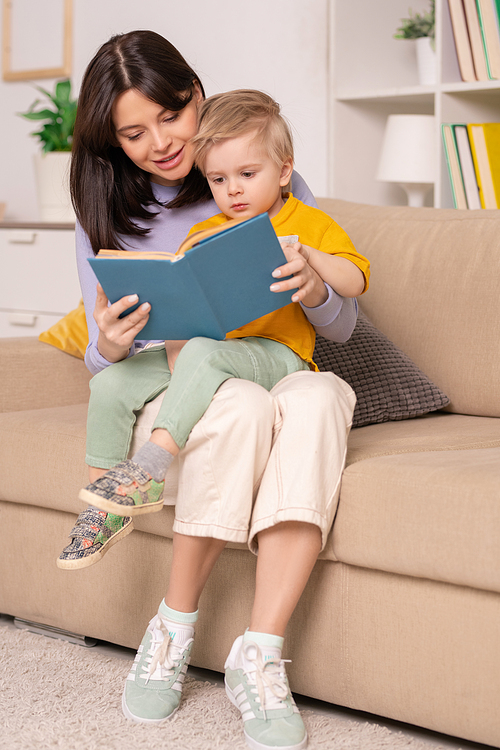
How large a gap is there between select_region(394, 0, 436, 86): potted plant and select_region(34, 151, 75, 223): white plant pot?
1.14m

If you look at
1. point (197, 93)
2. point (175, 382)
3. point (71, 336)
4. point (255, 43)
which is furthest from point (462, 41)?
point (175, 382)

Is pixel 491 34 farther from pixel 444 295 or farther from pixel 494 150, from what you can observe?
pixel 444 295

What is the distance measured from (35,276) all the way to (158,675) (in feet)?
5.99

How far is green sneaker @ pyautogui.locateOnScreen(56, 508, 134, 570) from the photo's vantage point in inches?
46.9

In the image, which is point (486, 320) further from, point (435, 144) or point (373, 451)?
point (435, 144)

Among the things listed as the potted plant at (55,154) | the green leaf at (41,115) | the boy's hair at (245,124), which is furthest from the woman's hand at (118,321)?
the green leaf at (41,115)

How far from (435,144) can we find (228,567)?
1.44 meters

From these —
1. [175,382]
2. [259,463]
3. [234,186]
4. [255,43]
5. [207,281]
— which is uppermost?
[255,43]

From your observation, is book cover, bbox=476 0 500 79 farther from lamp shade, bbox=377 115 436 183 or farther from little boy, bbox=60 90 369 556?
little boy, bbox=60 90 369 556

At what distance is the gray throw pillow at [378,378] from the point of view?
1.56m

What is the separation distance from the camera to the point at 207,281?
1.17 m

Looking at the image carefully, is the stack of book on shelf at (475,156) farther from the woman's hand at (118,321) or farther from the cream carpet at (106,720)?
the cream carpet at (106,720)

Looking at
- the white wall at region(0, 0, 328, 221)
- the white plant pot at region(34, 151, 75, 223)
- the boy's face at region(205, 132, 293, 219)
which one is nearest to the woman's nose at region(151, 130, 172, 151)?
the boy's face at region(205, 132, 293, 219)

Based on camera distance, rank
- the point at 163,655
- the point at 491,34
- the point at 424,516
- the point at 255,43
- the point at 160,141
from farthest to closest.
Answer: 1. the point at 255,43
2. the point at 491,34
3. the point at 160,141
4. the point at 163,655
5. the point at 424,516
